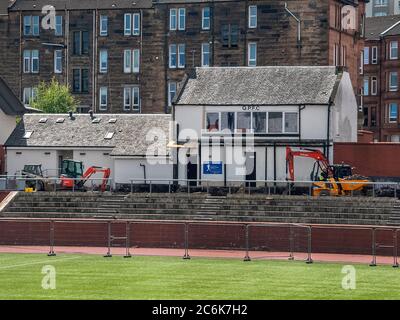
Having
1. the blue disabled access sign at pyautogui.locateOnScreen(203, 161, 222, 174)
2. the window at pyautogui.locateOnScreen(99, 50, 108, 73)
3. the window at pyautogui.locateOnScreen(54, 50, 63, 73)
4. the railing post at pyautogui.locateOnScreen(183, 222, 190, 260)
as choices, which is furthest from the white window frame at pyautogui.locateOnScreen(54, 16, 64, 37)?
the railing post at pyautogui.locateOnScreen(183, 222, 190, 260)

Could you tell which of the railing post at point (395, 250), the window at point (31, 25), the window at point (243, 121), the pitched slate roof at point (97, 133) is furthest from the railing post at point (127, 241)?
the window at point (31, 25)

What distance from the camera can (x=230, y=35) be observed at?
117 m

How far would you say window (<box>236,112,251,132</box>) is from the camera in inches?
3314

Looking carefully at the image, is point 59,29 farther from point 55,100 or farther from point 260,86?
point 260,86

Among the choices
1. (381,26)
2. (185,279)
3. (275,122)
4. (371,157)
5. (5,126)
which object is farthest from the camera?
(381,26)

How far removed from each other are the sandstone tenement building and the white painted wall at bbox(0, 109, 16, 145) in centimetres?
2322

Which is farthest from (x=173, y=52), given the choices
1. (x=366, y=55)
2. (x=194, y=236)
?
(x=194, y=236)

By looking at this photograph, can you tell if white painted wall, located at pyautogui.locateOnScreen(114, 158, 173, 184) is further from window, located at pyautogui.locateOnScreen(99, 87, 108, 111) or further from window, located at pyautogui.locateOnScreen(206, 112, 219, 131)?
window, located at pyautogui.locateOnScreen(99, 87, 108, 111)

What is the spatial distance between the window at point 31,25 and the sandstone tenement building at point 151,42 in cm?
9

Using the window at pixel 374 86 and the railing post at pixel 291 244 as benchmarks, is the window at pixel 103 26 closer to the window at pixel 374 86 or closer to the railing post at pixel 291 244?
the window at pixel 374 86

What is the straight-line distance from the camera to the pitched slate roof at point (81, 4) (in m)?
119

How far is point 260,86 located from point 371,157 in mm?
8866

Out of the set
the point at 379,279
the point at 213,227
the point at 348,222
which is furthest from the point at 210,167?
the point at 379,279

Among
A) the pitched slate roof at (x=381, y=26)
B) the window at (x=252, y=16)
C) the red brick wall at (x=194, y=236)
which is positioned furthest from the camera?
the pitched slate roof at (x=381, y=26)
